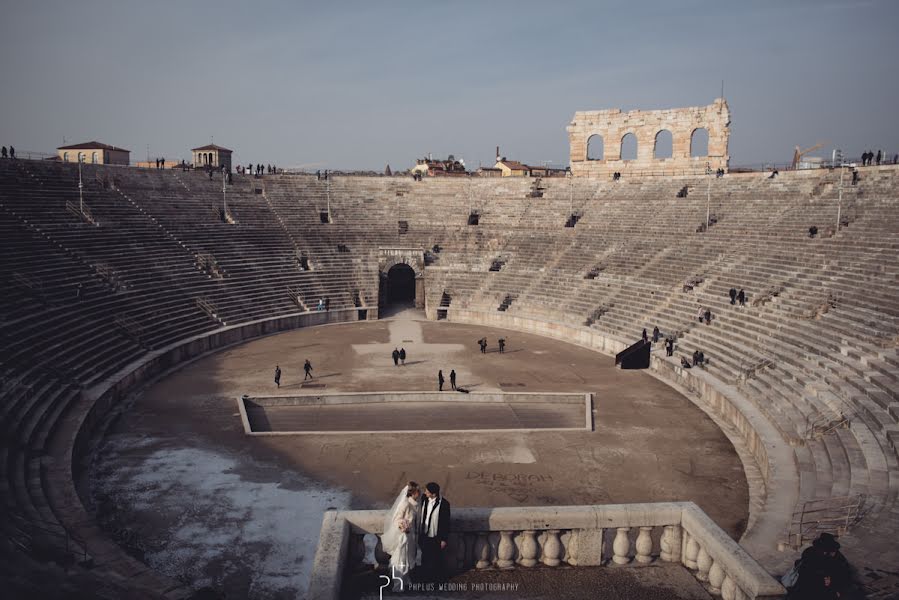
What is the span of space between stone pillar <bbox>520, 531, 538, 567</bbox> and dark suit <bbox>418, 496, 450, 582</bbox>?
0.99 metres

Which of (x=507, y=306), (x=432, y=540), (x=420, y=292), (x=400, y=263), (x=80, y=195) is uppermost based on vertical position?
(x=80, y=195)

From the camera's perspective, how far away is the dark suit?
7.77 meters

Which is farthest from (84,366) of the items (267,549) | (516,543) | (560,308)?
(560,308)

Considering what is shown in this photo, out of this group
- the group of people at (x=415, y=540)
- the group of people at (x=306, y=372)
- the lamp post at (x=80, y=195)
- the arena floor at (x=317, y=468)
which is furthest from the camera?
the lamp post at (x=80, y=195)

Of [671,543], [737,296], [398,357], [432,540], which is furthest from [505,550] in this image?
[737,296]

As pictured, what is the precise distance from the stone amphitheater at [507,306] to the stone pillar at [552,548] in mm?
26

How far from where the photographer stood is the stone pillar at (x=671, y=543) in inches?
323

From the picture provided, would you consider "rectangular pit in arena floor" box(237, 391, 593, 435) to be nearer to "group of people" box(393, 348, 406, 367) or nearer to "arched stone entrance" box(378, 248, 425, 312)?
"group of people" box(393, 348, 406, 367)

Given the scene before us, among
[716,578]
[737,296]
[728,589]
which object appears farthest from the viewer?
[737,296]

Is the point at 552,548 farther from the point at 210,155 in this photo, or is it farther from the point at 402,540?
the point at 210,155

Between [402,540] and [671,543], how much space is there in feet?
10.8

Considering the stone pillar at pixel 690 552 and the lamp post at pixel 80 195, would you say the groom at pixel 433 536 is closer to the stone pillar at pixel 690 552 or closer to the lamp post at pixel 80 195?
the stone pillar at pixel 690 552

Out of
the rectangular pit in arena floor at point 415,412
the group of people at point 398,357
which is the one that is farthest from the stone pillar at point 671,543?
the group of people at point 398,357

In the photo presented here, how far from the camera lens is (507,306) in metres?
43.1
